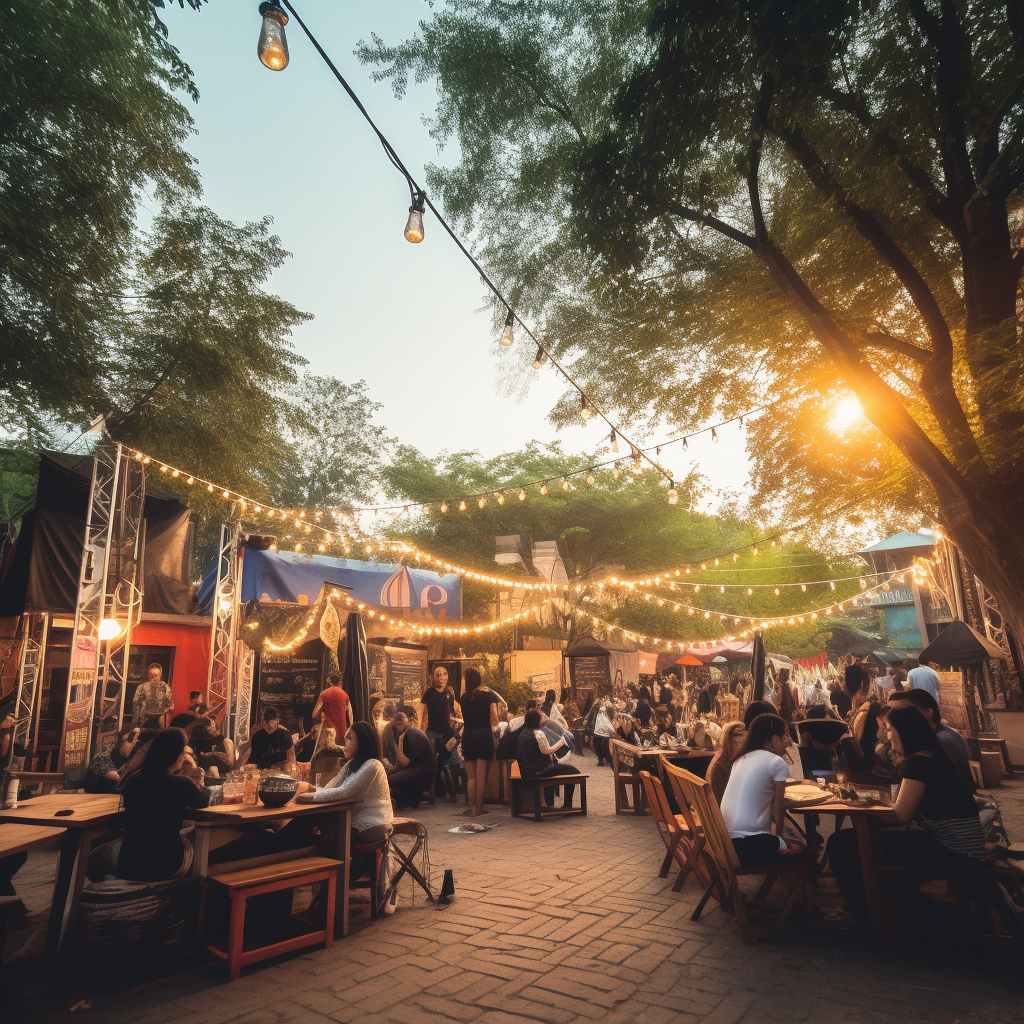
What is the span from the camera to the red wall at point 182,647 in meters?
12.2

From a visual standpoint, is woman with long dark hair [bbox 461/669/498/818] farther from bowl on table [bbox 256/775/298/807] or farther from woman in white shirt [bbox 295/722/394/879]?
bowl on table [bbox 256/775/298/807]

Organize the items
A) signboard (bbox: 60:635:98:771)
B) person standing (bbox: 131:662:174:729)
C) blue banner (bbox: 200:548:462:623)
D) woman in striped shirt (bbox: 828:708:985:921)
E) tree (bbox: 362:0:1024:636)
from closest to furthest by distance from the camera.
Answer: woman in striped shirt (bbox: 828:708:985:921), tree (bbox: 362:0:1024:636), person standing (bbox: 131:662:174:729), signboard (bbox: 60:635:98:771), blue banner (bbox: 200:548:462:623)

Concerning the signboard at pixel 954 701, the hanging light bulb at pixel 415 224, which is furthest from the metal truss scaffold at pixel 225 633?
the signboard at pixel 954 701

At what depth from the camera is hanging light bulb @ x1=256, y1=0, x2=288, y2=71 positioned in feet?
11.5

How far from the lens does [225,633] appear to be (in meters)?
10.2

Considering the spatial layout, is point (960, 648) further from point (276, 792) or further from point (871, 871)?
point (276, 792)

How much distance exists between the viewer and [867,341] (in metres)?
6.32

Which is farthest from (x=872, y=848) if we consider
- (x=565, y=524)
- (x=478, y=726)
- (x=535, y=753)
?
(x=565, y=524)

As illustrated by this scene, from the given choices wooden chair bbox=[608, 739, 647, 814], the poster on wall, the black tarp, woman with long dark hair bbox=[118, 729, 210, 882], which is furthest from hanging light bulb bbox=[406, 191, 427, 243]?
the poster on wall

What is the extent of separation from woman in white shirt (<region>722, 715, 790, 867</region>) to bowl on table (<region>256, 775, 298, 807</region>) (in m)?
2.66

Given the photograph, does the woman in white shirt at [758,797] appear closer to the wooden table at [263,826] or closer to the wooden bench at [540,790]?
the wooden table at [263,826]

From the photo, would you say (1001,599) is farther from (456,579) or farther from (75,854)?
(456,579)

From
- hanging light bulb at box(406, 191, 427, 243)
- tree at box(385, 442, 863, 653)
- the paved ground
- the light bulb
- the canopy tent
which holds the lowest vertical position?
the paved ground

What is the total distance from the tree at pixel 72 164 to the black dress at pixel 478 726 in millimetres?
7612
